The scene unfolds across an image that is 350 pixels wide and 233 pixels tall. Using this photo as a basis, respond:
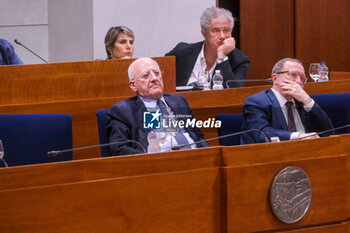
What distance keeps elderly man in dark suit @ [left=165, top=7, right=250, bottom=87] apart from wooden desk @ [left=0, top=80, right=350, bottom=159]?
0.67 meters

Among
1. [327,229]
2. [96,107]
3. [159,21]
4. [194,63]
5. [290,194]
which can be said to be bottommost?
[327,229]

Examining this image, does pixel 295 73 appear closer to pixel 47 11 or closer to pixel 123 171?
pixel 123 171

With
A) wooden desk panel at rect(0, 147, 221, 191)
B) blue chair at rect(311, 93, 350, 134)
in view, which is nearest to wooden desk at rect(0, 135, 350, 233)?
wooden desk panel at rect(0, 147, 221, 191)

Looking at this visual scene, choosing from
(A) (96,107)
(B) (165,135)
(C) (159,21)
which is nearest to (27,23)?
(C) (159,21)

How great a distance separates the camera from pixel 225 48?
161 inches

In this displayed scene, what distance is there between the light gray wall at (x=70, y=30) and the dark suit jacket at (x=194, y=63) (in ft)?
5.58

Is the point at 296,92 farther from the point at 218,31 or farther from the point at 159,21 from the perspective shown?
the point at 159,21

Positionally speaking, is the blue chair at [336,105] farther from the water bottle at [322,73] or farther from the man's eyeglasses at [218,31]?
the man's eyeglasses at [218,31]

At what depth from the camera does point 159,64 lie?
328 cm

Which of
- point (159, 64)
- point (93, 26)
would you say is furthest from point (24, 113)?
point (93, 26)

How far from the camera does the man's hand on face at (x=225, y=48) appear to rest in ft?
13.3

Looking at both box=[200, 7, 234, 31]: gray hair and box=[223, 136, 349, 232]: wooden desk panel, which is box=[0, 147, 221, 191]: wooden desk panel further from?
box=[200, 7, 234, 31]: gray hair

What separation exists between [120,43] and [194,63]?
1.62ft

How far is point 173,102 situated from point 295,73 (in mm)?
624
